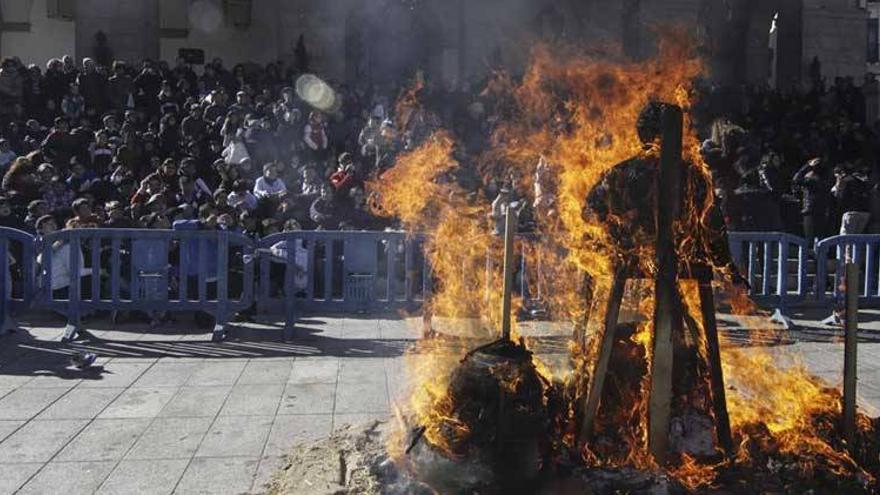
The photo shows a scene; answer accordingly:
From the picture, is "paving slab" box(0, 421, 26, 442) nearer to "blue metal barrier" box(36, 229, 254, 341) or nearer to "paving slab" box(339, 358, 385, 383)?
"paving slab" box(339, 358, 385, 383)

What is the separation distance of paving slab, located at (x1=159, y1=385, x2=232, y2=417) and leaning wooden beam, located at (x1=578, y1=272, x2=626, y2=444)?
2.71 meters

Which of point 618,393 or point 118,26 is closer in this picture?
point 618,393

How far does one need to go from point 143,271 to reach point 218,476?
4.44 meters

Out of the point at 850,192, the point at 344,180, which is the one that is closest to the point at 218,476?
the point at 344,180

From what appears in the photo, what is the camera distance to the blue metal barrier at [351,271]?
8273mm

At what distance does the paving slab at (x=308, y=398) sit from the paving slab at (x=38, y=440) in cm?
133

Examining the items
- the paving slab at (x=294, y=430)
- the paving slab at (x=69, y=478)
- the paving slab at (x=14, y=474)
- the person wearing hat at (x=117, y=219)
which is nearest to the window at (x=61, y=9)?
the person wearing hat at (x=117, y=219)

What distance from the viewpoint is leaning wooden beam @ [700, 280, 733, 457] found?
370 cm

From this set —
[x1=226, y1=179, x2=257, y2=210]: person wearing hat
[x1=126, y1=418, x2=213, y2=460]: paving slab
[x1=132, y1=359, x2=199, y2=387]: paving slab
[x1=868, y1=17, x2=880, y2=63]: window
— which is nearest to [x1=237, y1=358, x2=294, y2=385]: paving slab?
[x1=132, y1=359, x2=199, y2=387]: paving slab

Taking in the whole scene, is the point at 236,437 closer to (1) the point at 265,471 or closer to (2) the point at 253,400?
(1) the point at 265,471

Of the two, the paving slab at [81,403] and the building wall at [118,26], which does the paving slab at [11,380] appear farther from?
the building wall at [118,26]

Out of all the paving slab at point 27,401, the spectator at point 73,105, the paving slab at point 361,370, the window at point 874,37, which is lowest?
the paving slab at point 27,401

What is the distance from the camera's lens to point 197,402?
569cm

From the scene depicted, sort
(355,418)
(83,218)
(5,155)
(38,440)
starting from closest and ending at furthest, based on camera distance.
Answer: (38,440), (355,418), (83,218), (5,155)
